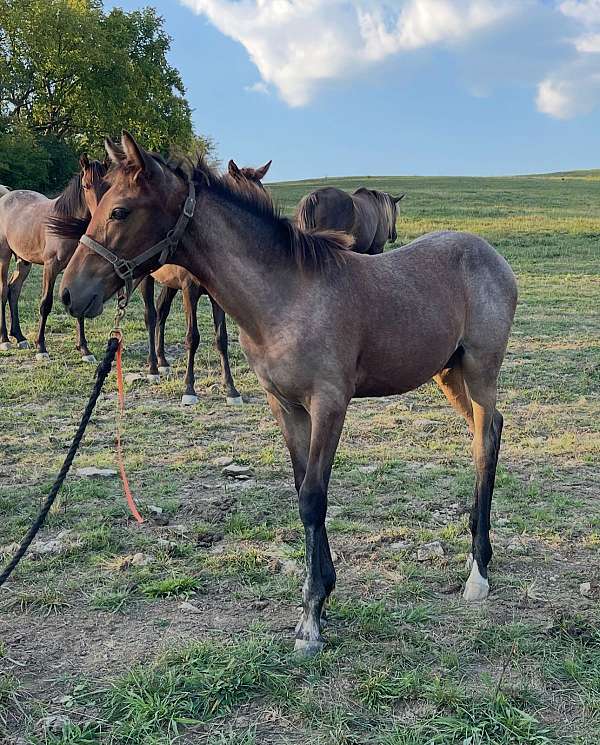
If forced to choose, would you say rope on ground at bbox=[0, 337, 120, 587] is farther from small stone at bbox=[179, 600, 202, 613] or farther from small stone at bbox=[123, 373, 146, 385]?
small stone at bbox=[123, 373, 146, 385]

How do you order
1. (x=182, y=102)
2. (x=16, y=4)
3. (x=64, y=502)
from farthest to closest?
1. (x=182, y=102)
2. (x=16, y=4)
3. (x=64, y=502)

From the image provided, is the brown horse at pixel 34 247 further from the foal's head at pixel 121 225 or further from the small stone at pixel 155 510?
the foal's head at pixel 121 225

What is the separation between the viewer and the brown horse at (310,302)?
2.90m

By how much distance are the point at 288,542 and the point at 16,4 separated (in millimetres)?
34572

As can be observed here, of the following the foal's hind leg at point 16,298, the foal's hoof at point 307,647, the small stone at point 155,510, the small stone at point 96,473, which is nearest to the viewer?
the foal's hoof at point 307,647

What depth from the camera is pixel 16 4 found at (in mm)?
30562

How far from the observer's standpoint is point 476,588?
3.57 meters

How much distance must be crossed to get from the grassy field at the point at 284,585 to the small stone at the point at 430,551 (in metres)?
0.05

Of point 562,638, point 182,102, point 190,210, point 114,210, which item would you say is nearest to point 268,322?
point 190,210

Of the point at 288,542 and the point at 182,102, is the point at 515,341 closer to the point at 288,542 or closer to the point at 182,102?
the point at 288,542

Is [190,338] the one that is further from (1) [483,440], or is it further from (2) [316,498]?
(2) [316,498]

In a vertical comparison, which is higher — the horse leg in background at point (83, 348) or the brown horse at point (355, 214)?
the brown horse at point (355, 214)

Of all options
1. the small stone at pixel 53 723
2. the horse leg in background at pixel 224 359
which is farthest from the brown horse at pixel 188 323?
the small stone at pixel 53 723

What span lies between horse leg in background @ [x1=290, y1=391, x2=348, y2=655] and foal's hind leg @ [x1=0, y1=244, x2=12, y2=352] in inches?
290
